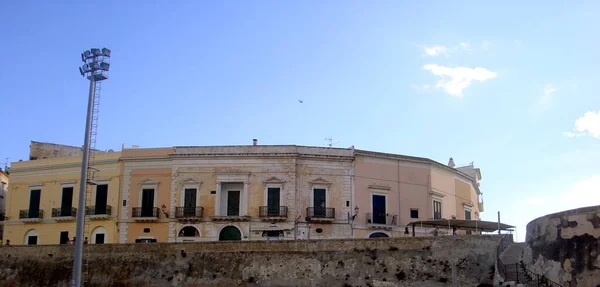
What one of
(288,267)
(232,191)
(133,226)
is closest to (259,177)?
(232,191)

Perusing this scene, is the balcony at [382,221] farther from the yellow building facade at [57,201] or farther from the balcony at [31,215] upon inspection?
the balcony at [31,215]

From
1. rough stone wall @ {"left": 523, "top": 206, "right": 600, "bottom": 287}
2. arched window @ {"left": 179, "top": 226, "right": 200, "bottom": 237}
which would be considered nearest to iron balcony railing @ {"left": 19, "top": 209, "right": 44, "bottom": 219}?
arched window @ {"left": 179, "top": 226, "right": 200, "bottom": 237}

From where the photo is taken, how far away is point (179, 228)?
156ft

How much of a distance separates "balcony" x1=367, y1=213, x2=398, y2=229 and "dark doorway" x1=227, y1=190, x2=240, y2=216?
28.4 ft

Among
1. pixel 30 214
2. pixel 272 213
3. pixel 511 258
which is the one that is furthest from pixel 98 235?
pixel 511 258

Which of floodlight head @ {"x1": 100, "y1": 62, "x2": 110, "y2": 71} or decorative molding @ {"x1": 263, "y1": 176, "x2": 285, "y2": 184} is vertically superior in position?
floodlight head @ {"x1": 100, "y1": 62, "x2": 110, "y2": 71}

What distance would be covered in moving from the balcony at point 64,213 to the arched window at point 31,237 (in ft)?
7.46

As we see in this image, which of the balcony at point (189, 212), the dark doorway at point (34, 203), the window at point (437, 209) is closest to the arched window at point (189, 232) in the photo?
the balcony at point (189, 212)

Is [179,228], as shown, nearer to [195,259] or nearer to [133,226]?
[133,226]

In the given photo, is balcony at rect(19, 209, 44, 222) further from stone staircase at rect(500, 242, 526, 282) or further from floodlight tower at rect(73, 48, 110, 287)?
stone staircase at rect(500, 242, 526, 282)

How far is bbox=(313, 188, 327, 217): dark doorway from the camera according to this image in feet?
153

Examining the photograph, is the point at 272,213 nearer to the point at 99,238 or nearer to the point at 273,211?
A: the point at 273,211

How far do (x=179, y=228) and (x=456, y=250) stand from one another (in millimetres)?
20809

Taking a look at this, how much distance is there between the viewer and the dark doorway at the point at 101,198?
4922cm
